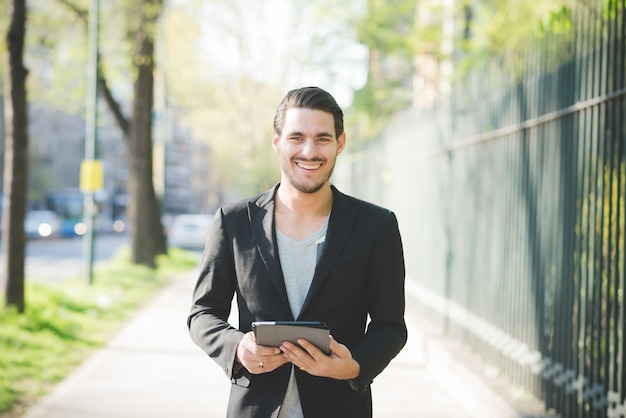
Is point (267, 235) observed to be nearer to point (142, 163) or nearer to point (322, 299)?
point (322, 299)

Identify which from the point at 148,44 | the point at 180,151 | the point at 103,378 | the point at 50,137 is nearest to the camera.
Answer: the point at 103,378

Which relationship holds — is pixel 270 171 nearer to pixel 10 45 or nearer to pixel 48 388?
pixel 10 45

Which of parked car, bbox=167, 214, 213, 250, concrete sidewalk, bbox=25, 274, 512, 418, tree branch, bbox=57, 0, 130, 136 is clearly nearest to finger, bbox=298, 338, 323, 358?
concrete sidewalk, bbox=25, 274, 512, 418

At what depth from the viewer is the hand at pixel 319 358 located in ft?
7.36

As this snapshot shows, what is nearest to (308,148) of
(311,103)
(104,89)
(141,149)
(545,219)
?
(311,103)

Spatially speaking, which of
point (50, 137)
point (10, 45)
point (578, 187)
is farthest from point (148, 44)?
point (50, 137)

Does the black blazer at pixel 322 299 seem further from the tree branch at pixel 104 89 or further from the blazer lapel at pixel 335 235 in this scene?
the tree branch at pixel 104 89

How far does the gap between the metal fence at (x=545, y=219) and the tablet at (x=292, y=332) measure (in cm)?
296

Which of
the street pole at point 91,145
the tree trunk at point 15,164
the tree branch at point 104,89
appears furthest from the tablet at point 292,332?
the tree branch at point 104,89

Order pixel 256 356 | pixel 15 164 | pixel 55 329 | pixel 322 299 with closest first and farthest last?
1. pixel 256 356
2. pixel 322 299
3. pixel 55 329
4. pixel 15 164

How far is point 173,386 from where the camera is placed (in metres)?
7.11

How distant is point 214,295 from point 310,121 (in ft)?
2.20

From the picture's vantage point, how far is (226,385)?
23.7ft

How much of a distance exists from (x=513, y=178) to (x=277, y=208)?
14.9 feet
